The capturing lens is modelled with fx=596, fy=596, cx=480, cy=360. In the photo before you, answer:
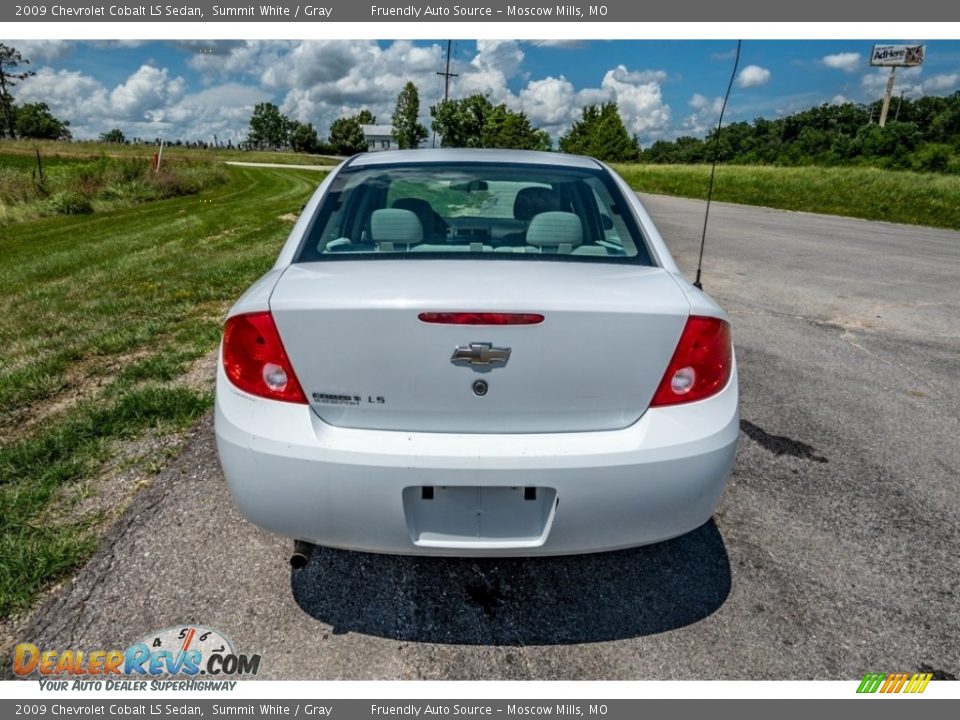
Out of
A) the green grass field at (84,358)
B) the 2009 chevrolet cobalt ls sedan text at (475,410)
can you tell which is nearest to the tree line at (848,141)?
the green grass field at (84,358)

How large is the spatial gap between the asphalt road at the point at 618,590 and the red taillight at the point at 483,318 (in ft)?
3.60

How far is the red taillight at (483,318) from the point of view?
171 centimetres

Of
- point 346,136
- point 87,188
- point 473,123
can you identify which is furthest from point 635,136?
point 346,136

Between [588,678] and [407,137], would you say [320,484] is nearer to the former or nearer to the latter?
[588,678]

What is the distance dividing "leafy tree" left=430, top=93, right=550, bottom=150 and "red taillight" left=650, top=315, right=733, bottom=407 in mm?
43417

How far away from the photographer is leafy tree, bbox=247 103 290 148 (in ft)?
357

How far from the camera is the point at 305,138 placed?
345ft

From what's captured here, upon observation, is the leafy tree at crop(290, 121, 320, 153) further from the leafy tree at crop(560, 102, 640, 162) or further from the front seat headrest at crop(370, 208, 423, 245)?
the front seat headrest at crop(370, 208, 423, 245)

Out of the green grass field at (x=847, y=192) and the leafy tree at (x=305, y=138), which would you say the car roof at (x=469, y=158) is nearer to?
the green grass field at (x=847, y=192)

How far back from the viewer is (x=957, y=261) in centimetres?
1021

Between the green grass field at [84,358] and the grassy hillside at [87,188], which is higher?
the grassy hillside at [87,188]

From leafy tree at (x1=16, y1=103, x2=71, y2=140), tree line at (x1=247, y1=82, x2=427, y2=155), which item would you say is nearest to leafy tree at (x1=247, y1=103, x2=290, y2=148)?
tree line at (x1=247, y1=82, x2=427, y2=155)

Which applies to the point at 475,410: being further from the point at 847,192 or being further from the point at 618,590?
the point at 847,192

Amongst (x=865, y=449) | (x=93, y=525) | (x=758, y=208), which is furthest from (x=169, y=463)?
(x=758, y=208)
